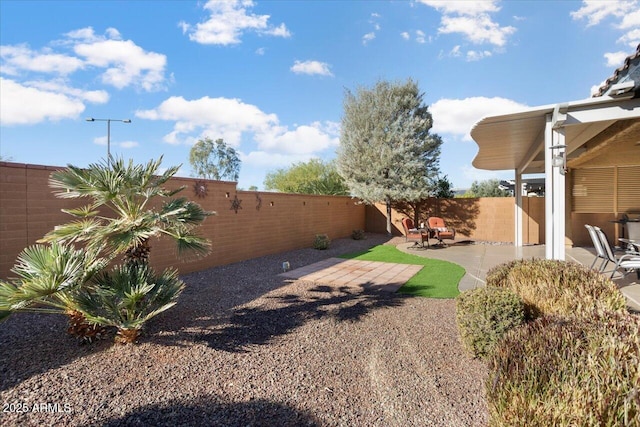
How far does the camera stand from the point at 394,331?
4.30m

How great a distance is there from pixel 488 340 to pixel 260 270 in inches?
232

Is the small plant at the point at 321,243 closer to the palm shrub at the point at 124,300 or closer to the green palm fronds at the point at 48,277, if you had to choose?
the palm shrub at the point at 124,300

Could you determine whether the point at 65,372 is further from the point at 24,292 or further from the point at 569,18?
the point at 569,18

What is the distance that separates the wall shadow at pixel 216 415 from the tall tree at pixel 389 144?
13216mm

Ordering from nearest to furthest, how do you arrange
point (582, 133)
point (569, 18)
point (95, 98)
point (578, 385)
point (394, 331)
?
point (578, 385) → point (394, 331) → point (582, 133) → point (569, 18) → point (95, 98)

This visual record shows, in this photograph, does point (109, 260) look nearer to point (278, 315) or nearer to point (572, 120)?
point (278, 315)

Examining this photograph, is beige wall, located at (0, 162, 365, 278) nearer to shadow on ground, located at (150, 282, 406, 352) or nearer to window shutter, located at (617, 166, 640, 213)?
shadow on ground, located at (150, 282, 406, 352)

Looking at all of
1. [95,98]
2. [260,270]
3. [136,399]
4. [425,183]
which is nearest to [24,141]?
[95,98]

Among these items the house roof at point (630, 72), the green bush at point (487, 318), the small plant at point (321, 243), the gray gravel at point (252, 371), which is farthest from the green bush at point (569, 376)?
the small plant at point (321, 243)

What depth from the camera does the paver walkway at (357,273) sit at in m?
6.96

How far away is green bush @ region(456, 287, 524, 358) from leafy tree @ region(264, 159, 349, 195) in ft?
57.5

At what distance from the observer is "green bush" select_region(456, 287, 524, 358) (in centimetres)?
333

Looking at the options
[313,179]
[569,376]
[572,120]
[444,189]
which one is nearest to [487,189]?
[444,189]

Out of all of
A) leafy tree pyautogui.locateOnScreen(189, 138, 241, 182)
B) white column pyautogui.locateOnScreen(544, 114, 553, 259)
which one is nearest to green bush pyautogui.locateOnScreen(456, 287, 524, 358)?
white column pyautogui.locateOnScreen(544, 114, 553, 259)
